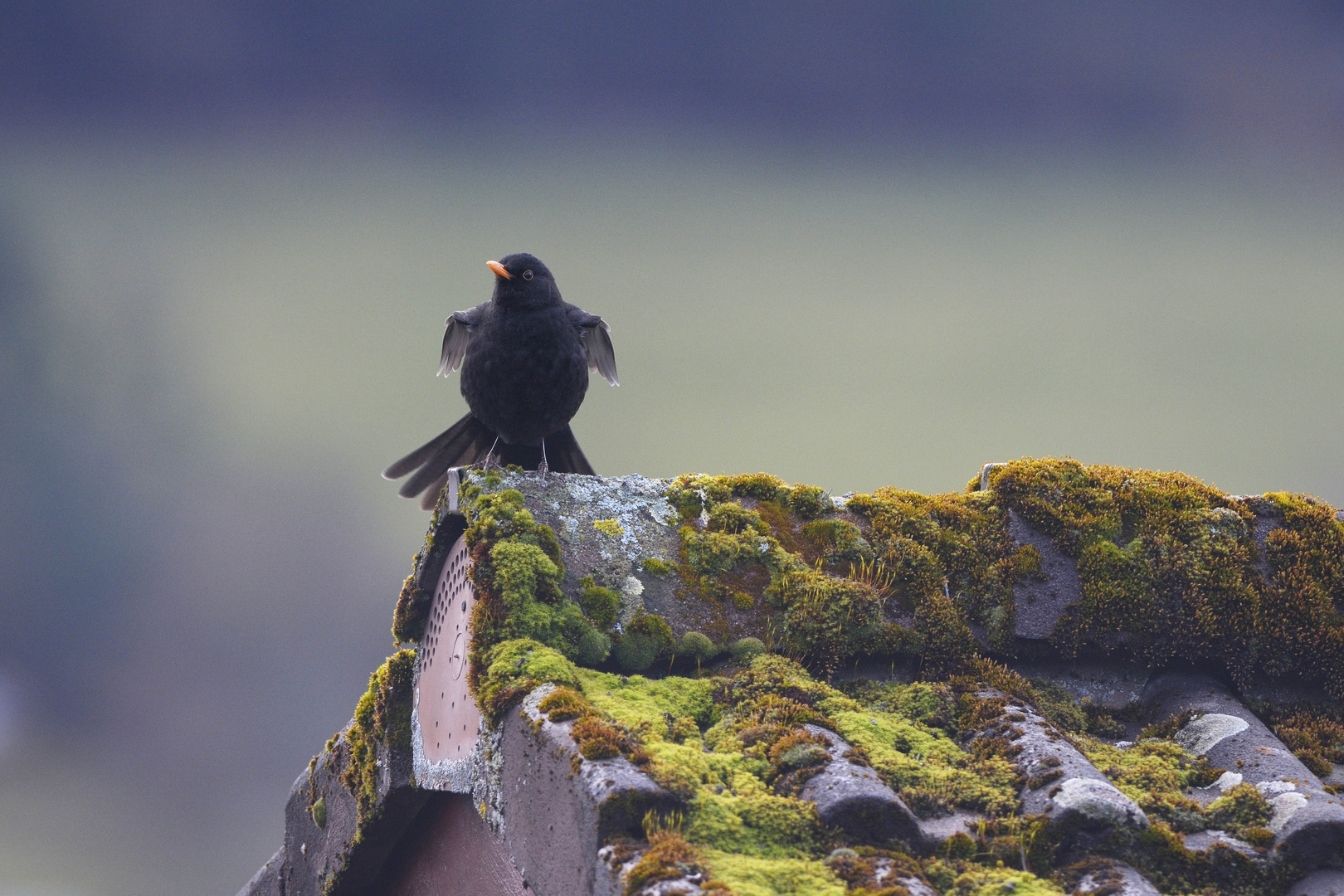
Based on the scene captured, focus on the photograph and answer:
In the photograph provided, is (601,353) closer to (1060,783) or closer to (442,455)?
(442,455)

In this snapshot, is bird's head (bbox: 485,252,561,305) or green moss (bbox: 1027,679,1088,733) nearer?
green moss (bbox: 1027,679,1088,733)

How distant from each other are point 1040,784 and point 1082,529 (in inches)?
82.3

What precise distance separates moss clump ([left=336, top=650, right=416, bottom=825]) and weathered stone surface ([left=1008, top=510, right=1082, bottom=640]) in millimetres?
3306

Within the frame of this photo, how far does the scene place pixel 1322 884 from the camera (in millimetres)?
3359

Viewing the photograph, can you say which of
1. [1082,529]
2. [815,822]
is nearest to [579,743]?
[815,822]

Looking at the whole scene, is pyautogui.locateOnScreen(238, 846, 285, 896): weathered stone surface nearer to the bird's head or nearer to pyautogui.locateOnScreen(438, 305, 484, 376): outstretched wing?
pyautogui.locateOnScreen(438, 305, 484, 376): outstretched wing

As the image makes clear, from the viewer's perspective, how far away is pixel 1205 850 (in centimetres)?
354

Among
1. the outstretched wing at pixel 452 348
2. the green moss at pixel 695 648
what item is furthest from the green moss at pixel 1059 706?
the outstretched wing at pixel 452 348

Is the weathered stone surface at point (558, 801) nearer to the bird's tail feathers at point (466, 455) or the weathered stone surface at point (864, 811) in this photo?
the weathered stone surface at point (864, 811)

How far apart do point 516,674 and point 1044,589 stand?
281cm

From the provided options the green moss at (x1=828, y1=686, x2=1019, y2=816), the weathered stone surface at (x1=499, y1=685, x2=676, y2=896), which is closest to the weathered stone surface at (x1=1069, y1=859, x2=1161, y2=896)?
the green moss at (x1=828, y1=686, x2=1019, y2=816)

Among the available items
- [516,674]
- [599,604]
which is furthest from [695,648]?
[516,674]

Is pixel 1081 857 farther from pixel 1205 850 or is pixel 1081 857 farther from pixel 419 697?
pixel 419 697

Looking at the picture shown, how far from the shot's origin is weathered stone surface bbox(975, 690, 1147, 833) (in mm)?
3467
